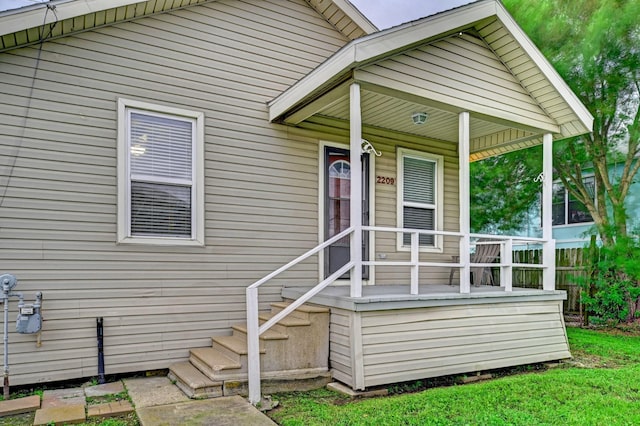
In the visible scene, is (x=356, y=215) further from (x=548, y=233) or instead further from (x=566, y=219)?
(x=566, y=219)

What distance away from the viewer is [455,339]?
5.18m

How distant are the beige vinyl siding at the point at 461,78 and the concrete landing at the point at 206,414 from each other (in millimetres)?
3224

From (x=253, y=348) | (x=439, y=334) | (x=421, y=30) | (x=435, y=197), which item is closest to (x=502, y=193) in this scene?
(x=435, y=197)

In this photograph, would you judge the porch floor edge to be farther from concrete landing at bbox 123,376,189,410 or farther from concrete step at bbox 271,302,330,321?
concrete landing at bbox 123,376,189,410

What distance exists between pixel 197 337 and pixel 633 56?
911 cm

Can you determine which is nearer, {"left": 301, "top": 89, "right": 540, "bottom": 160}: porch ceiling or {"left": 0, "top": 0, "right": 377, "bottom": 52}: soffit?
{"left": 0, "top": 0, "right": 377, "bottom": 52}: soffit

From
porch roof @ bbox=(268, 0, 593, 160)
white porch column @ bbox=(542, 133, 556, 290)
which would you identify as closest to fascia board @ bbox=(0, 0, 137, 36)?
porch roof @ bbox=(268, 0, 593, 160)

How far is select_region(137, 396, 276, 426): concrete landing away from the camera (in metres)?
3.50

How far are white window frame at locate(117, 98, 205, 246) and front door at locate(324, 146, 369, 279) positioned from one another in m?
1.71

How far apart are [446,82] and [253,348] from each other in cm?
353

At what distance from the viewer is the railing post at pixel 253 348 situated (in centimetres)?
412

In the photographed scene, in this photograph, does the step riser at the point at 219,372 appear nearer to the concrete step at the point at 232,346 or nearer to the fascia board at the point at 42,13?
the concrete step at the point at 232,346

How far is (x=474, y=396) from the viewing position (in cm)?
438

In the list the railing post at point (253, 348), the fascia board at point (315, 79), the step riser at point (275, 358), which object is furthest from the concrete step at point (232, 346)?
the fascia board at point (315, 79)
